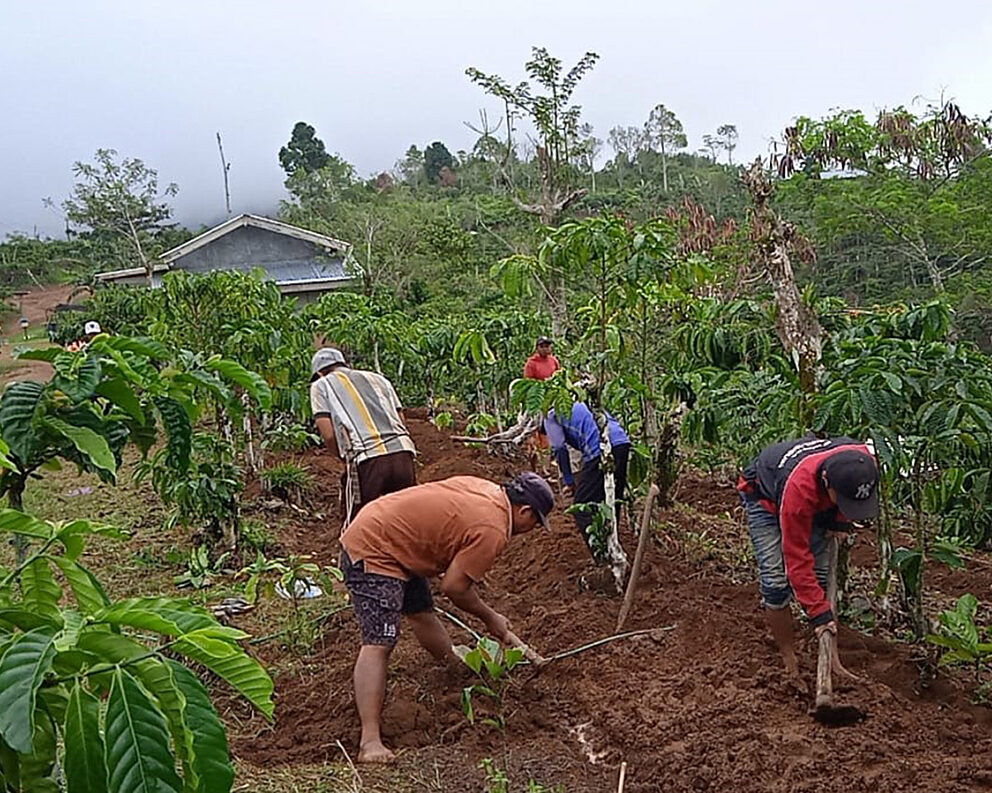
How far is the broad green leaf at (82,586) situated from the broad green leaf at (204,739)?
394mm

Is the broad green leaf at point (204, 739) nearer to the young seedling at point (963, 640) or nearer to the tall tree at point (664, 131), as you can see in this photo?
the young seedling at point (963, 640)

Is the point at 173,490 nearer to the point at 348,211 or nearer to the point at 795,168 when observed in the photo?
the point at 795,168

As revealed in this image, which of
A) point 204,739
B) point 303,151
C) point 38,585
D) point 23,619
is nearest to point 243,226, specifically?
point 303,151

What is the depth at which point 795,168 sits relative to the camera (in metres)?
18.5

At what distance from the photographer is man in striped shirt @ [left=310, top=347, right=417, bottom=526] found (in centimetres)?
499

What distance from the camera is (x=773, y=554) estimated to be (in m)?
4.02

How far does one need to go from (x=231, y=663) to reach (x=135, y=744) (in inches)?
13.0

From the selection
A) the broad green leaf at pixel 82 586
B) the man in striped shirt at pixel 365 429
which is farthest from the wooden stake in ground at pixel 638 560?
the broad green leaf at pixel 82 586

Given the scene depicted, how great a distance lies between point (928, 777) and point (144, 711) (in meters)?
2.83

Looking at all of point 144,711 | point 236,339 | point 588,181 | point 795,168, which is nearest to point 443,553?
point 144,711

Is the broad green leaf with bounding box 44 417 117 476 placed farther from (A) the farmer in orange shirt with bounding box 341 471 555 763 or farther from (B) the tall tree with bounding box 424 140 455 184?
(B) the tall tree with bounding box 424 140 455 184

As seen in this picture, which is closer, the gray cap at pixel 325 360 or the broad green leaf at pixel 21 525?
the broad green leaf at pixel 21 525

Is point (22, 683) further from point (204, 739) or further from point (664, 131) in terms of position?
point (664, 131)

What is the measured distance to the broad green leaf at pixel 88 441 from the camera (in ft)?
5.59
